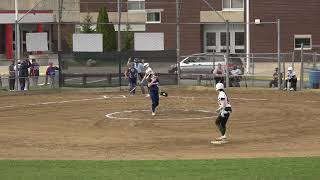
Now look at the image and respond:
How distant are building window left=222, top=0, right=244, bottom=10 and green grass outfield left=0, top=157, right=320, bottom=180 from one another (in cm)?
4597

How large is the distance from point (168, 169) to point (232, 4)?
48.2 metres

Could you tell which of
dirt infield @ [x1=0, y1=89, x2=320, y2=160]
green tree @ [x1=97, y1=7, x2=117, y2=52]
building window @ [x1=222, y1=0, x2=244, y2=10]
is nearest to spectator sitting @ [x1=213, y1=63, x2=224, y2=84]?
dirt infield @ [x1=0, y1=89, x2=320, y2=160]

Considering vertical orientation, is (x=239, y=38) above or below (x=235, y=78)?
above

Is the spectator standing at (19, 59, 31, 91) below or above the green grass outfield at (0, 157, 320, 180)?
above

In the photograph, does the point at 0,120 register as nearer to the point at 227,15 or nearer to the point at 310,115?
the point at 310,115

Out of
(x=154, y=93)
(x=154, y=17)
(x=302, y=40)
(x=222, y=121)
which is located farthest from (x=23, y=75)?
(x=302, y=40)

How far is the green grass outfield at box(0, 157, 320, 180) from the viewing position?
13.6 metres

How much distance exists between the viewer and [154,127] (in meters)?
23.8

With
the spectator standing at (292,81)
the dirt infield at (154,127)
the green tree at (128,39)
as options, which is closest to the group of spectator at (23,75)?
the dirt infield at (154,127)

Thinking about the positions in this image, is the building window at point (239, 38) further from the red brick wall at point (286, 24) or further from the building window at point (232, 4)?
the building window at point (232, 4)

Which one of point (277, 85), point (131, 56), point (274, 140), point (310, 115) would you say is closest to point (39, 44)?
point (131, 56)

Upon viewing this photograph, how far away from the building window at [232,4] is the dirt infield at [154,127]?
88.3 feet

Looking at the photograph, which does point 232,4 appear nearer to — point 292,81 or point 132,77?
point 292,81

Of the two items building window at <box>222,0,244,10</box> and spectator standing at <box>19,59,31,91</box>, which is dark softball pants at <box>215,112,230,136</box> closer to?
spectator standing at <box>19,59,31,91</box>
